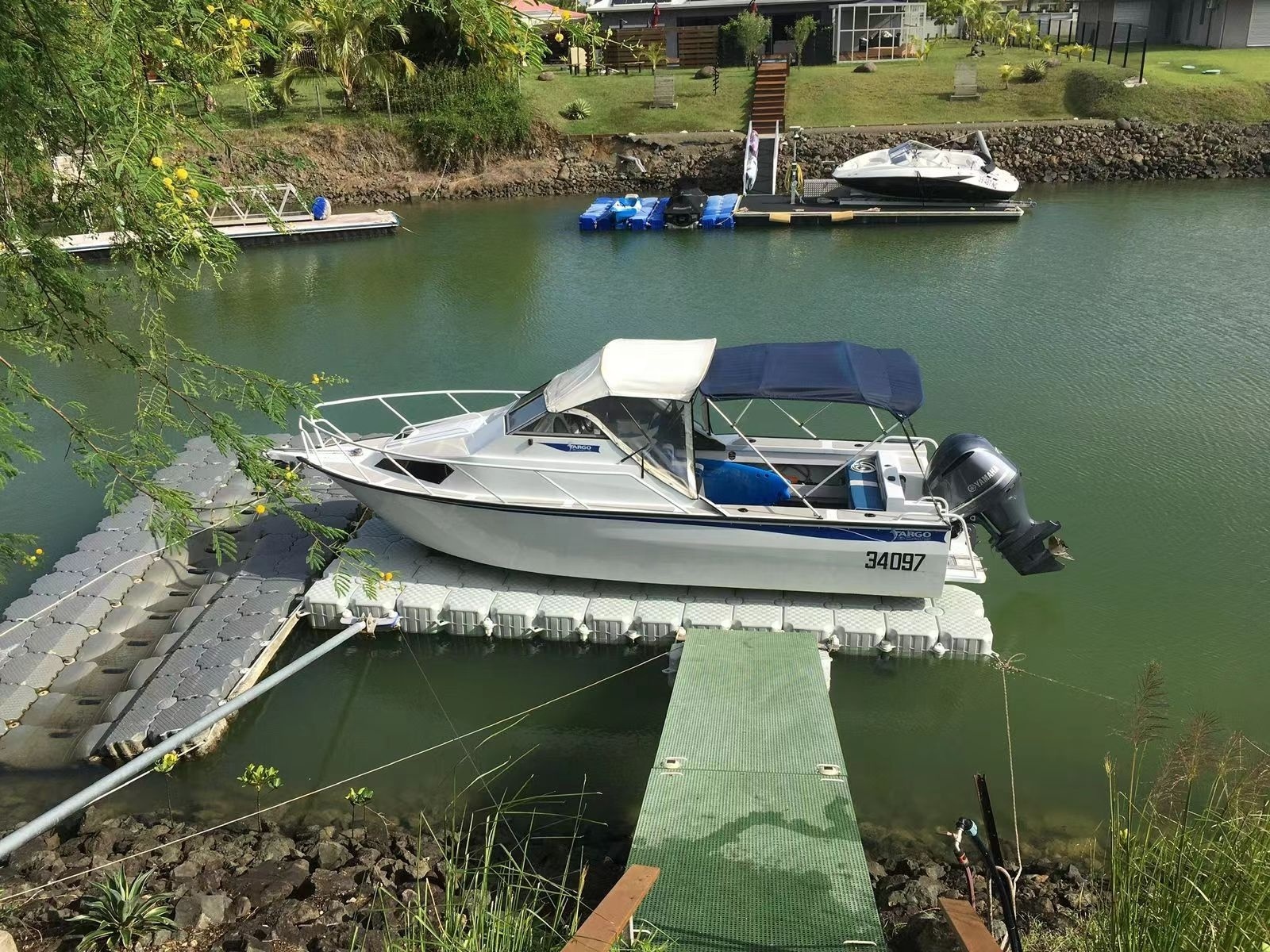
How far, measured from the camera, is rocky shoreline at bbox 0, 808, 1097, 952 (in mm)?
6484

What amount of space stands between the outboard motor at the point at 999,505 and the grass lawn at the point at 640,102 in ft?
89.5

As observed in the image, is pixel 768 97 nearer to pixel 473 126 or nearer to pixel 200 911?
pixel 473 126

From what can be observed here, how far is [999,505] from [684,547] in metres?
3.12

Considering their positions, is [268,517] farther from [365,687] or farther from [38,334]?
[38,334]

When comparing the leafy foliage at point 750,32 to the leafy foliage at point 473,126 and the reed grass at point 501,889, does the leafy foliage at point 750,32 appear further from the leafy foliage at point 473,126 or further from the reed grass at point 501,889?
the reed grass at point 501,889

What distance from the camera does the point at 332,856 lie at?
736cm

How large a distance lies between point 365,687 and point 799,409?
8.27 metres

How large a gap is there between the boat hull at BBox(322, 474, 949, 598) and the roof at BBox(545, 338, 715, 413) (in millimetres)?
1168

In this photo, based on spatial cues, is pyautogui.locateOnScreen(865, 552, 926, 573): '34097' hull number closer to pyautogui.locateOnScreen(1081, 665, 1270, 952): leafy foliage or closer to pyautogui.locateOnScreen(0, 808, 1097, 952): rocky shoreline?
pyautogui.locateOnScreen(0, 808, 1097, 952): rocky shoreline

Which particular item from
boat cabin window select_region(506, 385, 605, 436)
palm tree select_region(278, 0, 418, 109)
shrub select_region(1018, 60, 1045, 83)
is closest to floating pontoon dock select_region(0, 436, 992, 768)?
boat cabin window select_region(506, 385, 605, 436)

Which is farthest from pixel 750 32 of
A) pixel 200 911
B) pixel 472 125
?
pixel 200 911

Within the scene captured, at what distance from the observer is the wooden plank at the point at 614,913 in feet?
15.4

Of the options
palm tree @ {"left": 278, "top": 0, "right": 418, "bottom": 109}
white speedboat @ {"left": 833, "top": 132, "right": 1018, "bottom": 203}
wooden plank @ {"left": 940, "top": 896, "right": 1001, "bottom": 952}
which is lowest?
wooden plank @ {"left": 940, "top": 896, "right": 1001, "bottom": 952}

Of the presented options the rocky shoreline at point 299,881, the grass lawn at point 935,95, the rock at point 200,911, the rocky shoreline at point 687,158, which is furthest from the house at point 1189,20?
the rock at point 200,911
